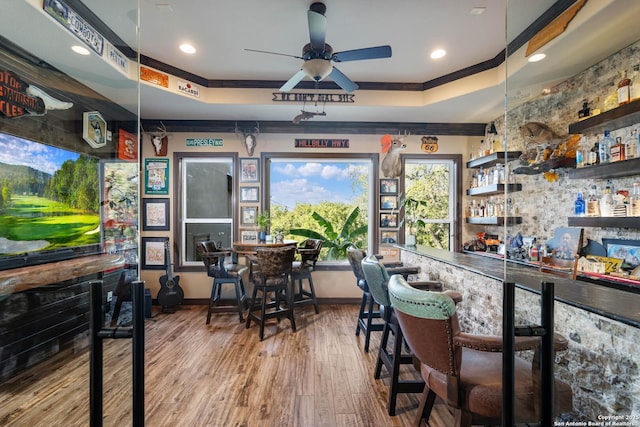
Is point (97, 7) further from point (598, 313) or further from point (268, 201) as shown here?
point (268, 201)

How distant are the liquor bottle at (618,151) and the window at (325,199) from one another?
2863 mm

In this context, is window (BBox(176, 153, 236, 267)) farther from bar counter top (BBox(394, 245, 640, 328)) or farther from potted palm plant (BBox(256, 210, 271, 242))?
bar counter top (BBox(394, 245, 640, 328))

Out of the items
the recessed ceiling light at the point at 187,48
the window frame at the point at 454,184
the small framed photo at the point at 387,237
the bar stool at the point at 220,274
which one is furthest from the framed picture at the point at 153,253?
the window frame at the point at 454,184

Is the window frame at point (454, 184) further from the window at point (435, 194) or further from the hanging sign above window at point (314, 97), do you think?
the hanging sign above window at point (314, 97)

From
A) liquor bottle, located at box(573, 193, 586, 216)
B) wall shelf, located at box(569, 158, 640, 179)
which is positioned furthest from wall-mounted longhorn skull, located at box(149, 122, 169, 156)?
liquor bottle, located at box(573, 193, 586, 216)

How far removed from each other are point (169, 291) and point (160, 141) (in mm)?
2314

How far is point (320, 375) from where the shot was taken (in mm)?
2568

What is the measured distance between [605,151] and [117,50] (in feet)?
10.8

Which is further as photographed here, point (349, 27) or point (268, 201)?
point (268, 201)

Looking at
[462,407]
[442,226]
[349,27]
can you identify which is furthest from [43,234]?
[442,226]

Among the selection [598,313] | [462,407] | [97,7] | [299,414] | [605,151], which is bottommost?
[299,414]

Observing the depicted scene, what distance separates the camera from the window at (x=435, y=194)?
188 inches

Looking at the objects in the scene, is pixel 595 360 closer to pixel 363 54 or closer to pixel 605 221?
pixel 605 221

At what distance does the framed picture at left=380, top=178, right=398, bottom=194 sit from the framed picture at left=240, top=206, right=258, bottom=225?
2047 millimetres
